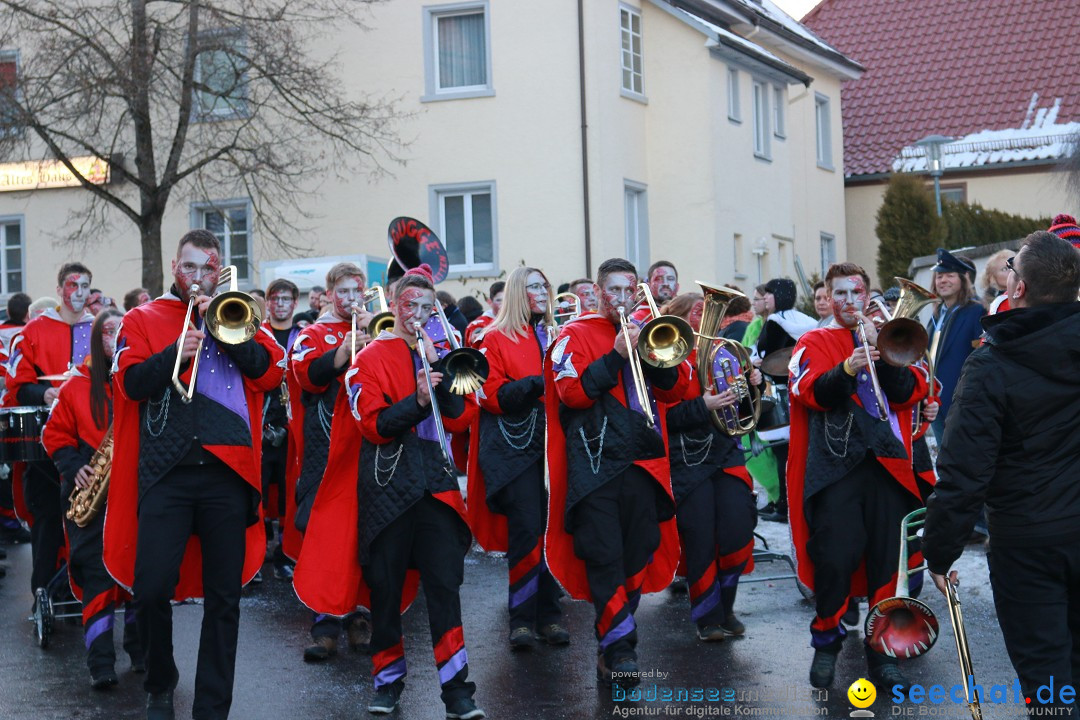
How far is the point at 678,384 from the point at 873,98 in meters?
27.3

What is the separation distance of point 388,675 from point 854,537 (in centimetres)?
235

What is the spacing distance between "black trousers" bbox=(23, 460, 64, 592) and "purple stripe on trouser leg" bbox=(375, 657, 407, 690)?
122 inches

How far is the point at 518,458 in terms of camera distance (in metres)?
8.65

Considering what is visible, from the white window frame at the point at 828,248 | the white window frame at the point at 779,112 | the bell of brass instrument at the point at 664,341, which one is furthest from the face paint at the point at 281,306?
the white window frame at the point at 828,248

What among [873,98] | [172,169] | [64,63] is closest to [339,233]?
[172,169]

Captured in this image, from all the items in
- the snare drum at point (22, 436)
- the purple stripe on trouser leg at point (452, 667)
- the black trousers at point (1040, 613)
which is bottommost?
the purple stripe on trouser leg at point (452, 667)

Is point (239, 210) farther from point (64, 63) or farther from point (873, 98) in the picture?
point (873, 98)

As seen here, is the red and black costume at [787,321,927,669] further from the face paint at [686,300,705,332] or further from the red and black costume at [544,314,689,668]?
the face paint at [686,300,705,332]

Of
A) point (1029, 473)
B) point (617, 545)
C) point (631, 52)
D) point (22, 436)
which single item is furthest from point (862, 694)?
point (631, 52)

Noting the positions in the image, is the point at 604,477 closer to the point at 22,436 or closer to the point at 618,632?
the point at 618,632

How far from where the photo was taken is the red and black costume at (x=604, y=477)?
7.36m

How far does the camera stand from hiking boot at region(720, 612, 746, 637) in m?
8.66

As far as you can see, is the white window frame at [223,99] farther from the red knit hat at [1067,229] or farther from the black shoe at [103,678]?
the red knit hat at [1067,229]

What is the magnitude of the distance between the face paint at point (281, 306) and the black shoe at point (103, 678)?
13.2 feet
